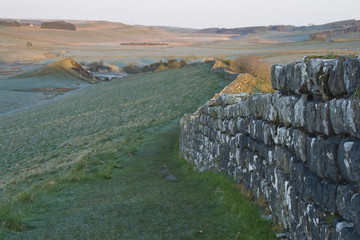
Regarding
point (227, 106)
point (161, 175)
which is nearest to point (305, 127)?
point (227, 106)

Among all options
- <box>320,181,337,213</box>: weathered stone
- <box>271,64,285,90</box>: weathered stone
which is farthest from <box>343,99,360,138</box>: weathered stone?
<box>271,64,285,90</box>: weathered stone

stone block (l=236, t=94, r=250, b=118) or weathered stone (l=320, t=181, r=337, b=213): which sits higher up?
stone block (l=236, t=94, r=250, b=118)

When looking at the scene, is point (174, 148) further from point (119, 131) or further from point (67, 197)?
point (67, 197)

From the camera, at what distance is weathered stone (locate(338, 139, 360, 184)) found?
171 inches

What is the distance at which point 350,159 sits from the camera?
176 inches

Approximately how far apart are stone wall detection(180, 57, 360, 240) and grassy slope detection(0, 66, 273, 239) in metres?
0.72

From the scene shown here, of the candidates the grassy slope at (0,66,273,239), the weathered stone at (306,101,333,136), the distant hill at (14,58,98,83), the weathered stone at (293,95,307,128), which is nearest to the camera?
the weathered stone at (306,101,333,136)

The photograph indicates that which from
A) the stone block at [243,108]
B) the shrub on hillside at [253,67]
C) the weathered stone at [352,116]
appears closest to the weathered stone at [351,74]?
the weathered stone at [352,116]

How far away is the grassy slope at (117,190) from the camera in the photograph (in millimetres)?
7785

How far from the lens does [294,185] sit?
20.2 ft

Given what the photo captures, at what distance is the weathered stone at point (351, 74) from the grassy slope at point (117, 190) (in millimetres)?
2802

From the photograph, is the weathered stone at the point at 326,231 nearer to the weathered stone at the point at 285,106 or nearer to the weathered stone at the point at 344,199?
the weathered stone at the point at 344,199

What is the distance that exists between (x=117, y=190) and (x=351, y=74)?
8110mm

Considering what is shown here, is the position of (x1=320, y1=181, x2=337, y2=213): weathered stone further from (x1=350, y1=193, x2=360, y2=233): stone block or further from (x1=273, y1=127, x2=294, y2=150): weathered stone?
(x1=273, y1=127, x2=294, y2=150): weathered stone
